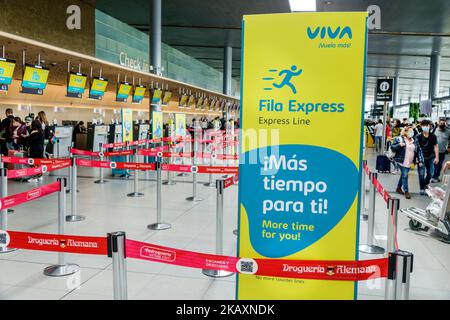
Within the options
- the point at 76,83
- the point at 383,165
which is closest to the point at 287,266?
the point at 76,83

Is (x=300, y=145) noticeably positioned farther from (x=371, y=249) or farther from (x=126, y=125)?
(x=126, y=125)

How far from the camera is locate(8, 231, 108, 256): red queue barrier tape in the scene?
3.19 meters

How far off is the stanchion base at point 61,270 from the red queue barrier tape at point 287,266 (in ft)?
7.35

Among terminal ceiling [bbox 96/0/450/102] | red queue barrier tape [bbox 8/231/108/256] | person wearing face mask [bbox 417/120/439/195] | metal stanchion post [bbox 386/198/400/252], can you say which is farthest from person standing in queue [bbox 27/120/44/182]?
person wearing face mask [bbox 417/120/439/195]

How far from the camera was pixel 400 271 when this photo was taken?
2674 millimetres

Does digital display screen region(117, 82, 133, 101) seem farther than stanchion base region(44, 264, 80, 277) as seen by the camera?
Yes

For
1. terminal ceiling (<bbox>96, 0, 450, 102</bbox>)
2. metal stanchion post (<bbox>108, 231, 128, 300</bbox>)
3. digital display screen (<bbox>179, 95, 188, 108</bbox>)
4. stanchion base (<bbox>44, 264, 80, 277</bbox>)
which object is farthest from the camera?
digital display screen (<bbox>179, 95, 188, 108</bbox>)

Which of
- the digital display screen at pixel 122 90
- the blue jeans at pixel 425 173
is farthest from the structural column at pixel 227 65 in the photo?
the blue jeans at pixel 425 173

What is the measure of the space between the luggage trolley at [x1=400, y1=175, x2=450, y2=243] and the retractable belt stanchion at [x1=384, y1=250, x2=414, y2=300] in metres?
4.11

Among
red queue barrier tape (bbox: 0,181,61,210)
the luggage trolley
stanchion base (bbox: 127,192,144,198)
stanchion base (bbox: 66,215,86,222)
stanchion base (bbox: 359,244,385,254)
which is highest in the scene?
red queue barrier tape (bbox: 0,181,61,210)

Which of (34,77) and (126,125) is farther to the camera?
(126,125)

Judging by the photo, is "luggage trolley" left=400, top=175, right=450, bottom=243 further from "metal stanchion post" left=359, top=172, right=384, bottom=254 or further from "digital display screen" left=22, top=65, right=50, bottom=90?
"digital display screen" left=22, top=65, right=50, bottom=90

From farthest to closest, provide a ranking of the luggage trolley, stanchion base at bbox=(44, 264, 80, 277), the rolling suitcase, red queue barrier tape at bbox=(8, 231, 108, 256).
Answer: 1. the rolling suitcase
2. the luggage trolley
3. stanchion base at bbox=(44, 264, 80, 277)
4. red queue barrier tape at bbox=(8, 231, 108, 256)

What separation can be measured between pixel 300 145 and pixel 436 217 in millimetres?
4792
